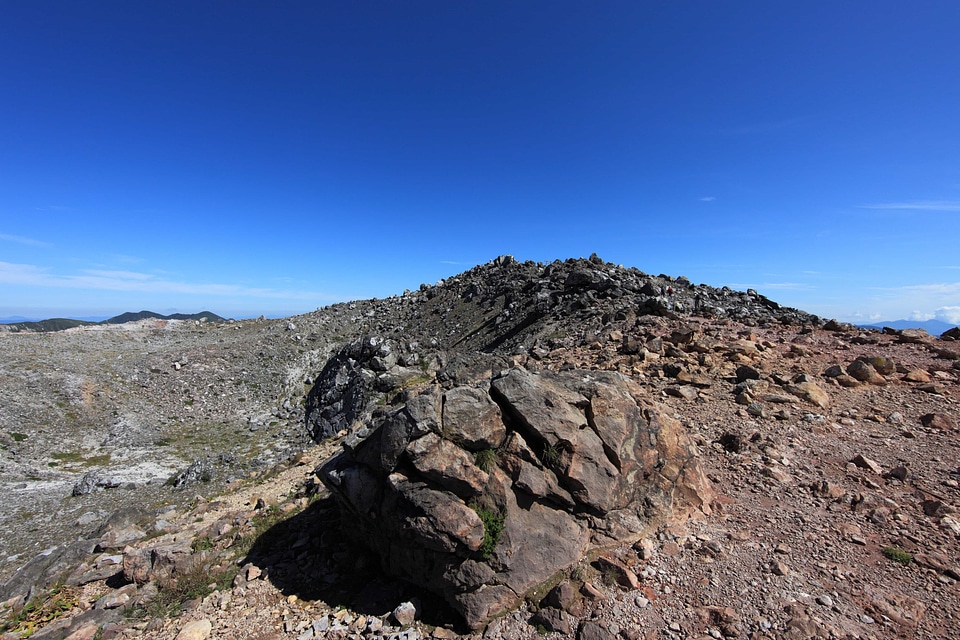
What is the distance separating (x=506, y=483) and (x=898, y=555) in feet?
22.3

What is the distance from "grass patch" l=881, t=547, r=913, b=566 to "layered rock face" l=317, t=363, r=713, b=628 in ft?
9.17

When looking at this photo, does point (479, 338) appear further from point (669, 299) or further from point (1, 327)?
point (1, 327)

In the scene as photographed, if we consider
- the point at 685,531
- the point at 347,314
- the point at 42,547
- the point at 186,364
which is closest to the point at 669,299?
the point at 685,531

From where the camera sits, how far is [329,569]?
910 centimetres

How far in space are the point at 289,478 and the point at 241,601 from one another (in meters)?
6.88

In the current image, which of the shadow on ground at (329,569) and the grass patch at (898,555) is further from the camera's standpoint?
the shadow on ground at (329,569)

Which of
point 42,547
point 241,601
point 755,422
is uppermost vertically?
point 755,422

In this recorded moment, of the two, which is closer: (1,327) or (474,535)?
(474,535)

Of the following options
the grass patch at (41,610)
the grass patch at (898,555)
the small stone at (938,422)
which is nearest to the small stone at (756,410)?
the small stone at (938,422)

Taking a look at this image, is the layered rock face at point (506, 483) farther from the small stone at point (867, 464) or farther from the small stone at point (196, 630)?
the small stone at point (867, 464)

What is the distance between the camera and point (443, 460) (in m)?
7.58

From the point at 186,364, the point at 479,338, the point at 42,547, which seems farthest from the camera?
the point at 186,364

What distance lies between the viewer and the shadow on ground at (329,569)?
773cm

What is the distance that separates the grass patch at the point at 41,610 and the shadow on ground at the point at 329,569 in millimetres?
4009
